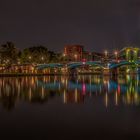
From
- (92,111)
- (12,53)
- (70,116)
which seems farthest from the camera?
(12,53)

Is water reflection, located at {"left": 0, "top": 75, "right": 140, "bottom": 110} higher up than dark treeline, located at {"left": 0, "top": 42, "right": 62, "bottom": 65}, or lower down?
lower down

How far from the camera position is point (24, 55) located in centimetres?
11100

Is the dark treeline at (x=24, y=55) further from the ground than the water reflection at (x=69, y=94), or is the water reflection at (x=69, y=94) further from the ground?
the dark treeline at (x=24, y=55)

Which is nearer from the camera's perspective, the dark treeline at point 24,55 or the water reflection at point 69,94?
the water reflection at point 69,94

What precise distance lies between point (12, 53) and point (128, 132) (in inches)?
3577

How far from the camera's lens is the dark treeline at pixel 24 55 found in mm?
98619

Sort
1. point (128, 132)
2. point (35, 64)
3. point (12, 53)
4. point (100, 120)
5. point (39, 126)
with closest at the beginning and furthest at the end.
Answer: point (128, 132), point (39, 126), point (100, 120), point (12, 53), point (35, 64)

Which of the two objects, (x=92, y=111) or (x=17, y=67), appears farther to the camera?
(x=17, y=67)

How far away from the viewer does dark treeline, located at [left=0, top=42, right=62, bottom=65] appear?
9862cm

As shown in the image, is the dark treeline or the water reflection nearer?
the water reflection

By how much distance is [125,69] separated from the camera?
143m

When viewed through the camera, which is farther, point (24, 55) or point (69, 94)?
point (24, 55)

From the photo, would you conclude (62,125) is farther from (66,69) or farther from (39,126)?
(66,69)

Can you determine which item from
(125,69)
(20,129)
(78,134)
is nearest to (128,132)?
(78,134)
